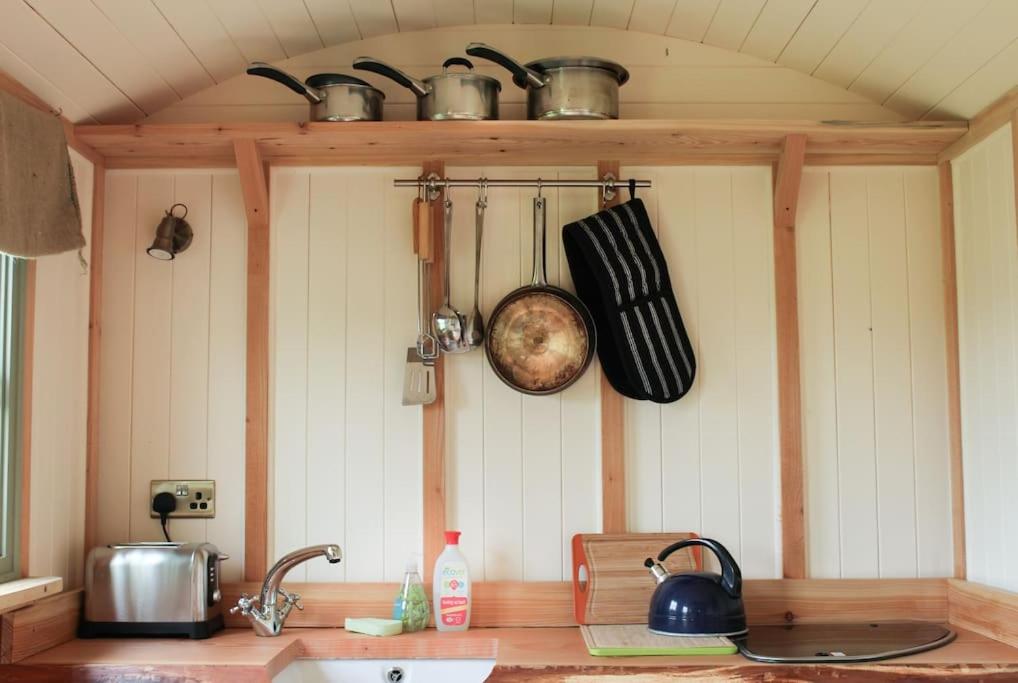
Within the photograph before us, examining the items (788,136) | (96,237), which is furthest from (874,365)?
(96,237)

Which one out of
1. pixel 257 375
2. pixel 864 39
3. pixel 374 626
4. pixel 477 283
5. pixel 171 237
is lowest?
pixel 374 626

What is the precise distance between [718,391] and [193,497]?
1.46m

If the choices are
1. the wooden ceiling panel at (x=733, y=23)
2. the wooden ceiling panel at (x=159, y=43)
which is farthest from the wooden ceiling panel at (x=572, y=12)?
the wooden ceiling panel at (x=159, y=43)

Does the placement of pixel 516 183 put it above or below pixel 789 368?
above

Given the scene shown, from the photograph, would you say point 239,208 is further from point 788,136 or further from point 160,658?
point 788,136

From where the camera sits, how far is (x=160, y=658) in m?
2.32

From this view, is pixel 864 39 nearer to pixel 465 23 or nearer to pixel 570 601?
pixel 465 23

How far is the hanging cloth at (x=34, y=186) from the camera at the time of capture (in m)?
2.17

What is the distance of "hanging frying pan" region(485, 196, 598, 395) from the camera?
8.82 feet

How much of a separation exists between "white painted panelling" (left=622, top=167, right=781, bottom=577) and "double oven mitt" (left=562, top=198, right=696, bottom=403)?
0.28ft

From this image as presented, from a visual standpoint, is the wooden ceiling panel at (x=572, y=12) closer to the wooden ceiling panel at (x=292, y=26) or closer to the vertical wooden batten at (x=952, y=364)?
the wooden ceiling panel at (x=292, y=26)

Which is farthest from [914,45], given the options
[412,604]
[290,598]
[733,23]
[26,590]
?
[26,590]

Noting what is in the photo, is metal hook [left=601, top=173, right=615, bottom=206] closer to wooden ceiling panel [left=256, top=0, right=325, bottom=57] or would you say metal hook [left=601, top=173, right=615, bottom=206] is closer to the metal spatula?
the metal spatula

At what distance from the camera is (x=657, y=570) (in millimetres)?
2469
